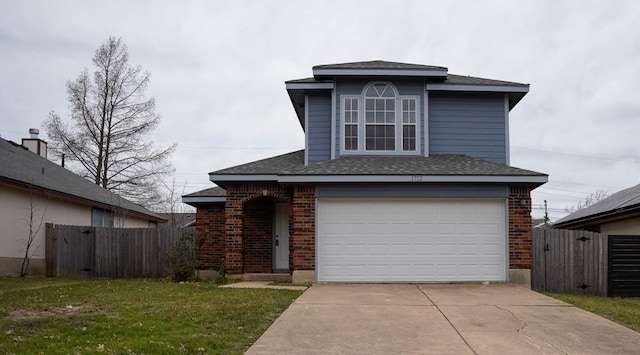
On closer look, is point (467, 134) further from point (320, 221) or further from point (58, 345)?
point (58, 345)

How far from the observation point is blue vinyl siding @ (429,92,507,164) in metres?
17.3

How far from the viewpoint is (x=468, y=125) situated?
56.9 feet

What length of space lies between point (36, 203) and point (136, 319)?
466 inches

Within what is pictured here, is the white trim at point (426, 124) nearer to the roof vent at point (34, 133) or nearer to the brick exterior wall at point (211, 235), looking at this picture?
the brick exterior wall at point (211, 235)

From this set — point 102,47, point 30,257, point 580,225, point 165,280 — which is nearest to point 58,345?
point 165,280

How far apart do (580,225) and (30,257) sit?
60.5ft

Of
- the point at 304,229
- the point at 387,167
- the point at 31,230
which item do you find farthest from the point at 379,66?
the point at 31,230

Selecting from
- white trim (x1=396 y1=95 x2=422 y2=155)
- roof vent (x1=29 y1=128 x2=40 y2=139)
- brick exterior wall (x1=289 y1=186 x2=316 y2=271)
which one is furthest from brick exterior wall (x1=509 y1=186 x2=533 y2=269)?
roof vent (x1=29 y1=128 x2=40 y2=139)

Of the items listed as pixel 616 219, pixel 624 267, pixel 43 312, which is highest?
pixel 616 219

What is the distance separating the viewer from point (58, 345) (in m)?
7.04

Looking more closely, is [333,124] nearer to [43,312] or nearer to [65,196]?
[43,312]

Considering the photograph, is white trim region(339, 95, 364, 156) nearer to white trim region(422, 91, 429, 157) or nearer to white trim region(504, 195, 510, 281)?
white trim region(422, 91, 429, 157)

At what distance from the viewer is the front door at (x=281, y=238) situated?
17719mm

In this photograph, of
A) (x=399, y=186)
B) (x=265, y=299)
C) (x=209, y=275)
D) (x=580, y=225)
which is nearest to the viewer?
(x=265, y=299)
